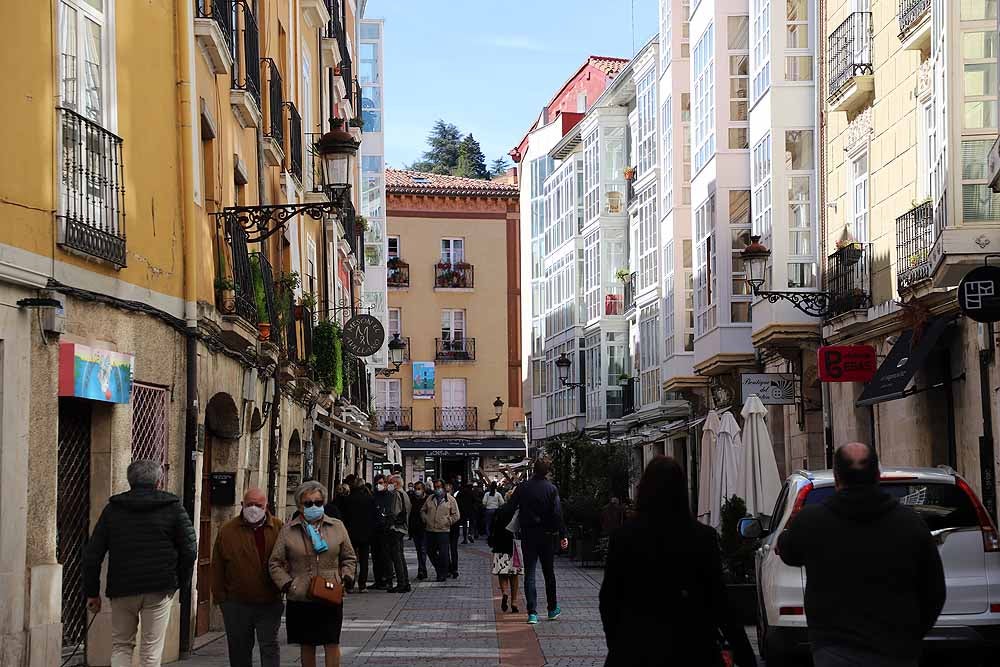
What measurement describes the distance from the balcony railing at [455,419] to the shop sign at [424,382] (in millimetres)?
826

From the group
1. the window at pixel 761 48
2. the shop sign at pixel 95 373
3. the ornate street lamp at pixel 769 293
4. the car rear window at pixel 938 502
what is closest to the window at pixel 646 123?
the window at pixel 761 48

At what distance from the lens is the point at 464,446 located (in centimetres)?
7362

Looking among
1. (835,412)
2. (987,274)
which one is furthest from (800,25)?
(987,274)

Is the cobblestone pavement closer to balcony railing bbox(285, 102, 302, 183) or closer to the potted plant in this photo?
the potted plant

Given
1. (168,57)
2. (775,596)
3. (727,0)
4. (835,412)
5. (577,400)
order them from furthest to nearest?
(577,400), (727,0), (835,412), (168,57), (775,596)

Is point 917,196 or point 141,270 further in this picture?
point 917,196

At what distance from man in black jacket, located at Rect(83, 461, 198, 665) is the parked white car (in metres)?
4.33

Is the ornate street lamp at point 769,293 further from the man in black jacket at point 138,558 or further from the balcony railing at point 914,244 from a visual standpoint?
the man in black jacket at point 138,558

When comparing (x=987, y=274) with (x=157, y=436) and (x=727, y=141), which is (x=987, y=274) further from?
(x=727, y=141)

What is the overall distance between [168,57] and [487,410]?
58389 mm

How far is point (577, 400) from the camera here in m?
58.0

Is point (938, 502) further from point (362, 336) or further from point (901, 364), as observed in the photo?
point (362, 336)

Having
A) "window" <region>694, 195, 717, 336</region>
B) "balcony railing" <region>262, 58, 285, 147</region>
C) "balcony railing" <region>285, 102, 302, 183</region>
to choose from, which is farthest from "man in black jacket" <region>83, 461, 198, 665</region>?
"window" <region>694, 195, 717, 336</region>

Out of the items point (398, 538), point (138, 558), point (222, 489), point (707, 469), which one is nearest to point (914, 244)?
point (707, 469)
